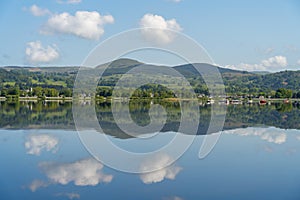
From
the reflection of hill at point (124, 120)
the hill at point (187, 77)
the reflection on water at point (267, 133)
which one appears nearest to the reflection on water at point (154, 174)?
the reflection on water at point (267, 133)

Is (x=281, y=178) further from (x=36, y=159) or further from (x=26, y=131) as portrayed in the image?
(x=26, y=131)

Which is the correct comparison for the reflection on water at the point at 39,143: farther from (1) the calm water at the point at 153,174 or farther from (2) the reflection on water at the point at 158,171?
(2) the reflection on water at the point at 158,171

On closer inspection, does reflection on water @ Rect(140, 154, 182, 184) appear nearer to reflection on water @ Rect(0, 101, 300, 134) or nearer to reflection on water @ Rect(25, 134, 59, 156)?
reflection on water @ Rect(25, 134, 59, 156)

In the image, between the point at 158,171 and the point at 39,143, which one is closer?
the point at 158,171

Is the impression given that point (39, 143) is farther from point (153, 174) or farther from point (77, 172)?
point (153, 174)

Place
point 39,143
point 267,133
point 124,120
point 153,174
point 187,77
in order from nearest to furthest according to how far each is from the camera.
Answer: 1. point 153,174
2. point 39,143
3. point 267,133
4. point 124,120
5. point 187,77

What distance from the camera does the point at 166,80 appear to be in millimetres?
126062

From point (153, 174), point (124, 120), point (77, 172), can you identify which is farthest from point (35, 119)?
point (153, 174)

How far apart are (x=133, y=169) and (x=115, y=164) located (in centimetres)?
112

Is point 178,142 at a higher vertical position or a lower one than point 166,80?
lower

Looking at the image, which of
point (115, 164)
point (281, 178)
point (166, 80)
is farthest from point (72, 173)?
point (166, 80)

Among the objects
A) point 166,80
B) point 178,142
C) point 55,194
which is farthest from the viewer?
point 166,80

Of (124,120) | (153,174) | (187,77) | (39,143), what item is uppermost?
(187,77)

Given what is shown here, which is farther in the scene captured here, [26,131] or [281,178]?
[26,131]
